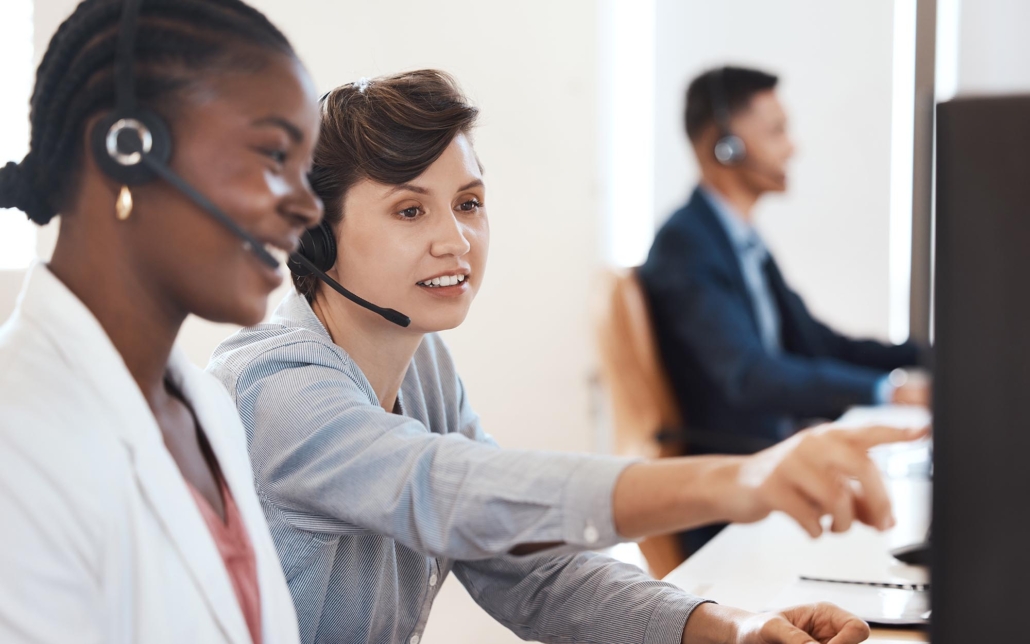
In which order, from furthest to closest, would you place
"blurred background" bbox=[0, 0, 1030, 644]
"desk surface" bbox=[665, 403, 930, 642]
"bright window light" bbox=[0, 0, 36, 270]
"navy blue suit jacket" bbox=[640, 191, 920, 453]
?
1. "blurred background" bbox=[0, 0, 1030, 644]
2. "navy blue suit jacket" bbox=[640, 191, 920, 453]
3. "bright window light" bbox=[0, 0, 36, 270]
4. "desk surface" bbox=[665, 403, 930, 642]

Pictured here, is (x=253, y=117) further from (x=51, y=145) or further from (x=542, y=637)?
(x=542, y=637)

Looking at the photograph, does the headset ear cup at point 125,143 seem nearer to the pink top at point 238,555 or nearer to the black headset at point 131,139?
Result: the black headset at point 131,139

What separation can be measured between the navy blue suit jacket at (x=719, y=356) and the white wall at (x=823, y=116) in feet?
3.91

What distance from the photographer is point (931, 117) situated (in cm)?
60

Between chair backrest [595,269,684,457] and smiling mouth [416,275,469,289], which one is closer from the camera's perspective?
smiling mouth [416,275,469,289]

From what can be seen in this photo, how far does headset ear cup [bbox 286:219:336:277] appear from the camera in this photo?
106 centimetres

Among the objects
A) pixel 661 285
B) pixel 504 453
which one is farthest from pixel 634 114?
pixel 504 453

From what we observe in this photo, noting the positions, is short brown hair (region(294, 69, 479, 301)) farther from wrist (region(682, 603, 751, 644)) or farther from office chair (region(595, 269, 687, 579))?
office chair (region(595, 269, 687, 579))

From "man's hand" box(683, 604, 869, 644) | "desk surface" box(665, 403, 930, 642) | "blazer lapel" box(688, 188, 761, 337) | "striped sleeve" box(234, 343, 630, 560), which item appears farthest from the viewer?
"blazer lapel" box(688, 188, 761, 337)

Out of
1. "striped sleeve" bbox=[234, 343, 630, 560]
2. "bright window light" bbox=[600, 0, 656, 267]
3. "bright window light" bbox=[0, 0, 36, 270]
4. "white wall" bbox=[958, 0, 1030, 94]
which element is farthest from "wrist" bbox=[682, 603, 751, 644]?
"white wall" bbox=[958, 0, 1030, 94]

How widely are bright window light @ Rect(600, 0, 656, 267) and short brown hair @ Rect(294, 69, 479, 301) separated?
2.45m

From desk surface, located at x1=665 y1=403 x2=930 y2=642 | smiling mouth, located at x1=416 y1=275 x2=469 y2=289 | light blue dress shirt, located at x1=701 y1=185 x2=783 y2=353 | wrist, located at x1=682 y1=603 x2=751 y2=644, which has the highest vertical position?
smiling mouth, located at x1=416 y1=275 x2=469 y2=289

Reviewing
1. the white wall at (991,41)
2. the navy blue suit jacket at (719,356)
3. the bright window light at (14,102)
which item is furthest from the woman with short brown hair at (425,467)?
the white wall at (991,41)

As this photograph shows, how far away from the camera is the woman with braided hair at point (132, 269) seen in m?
0.58
